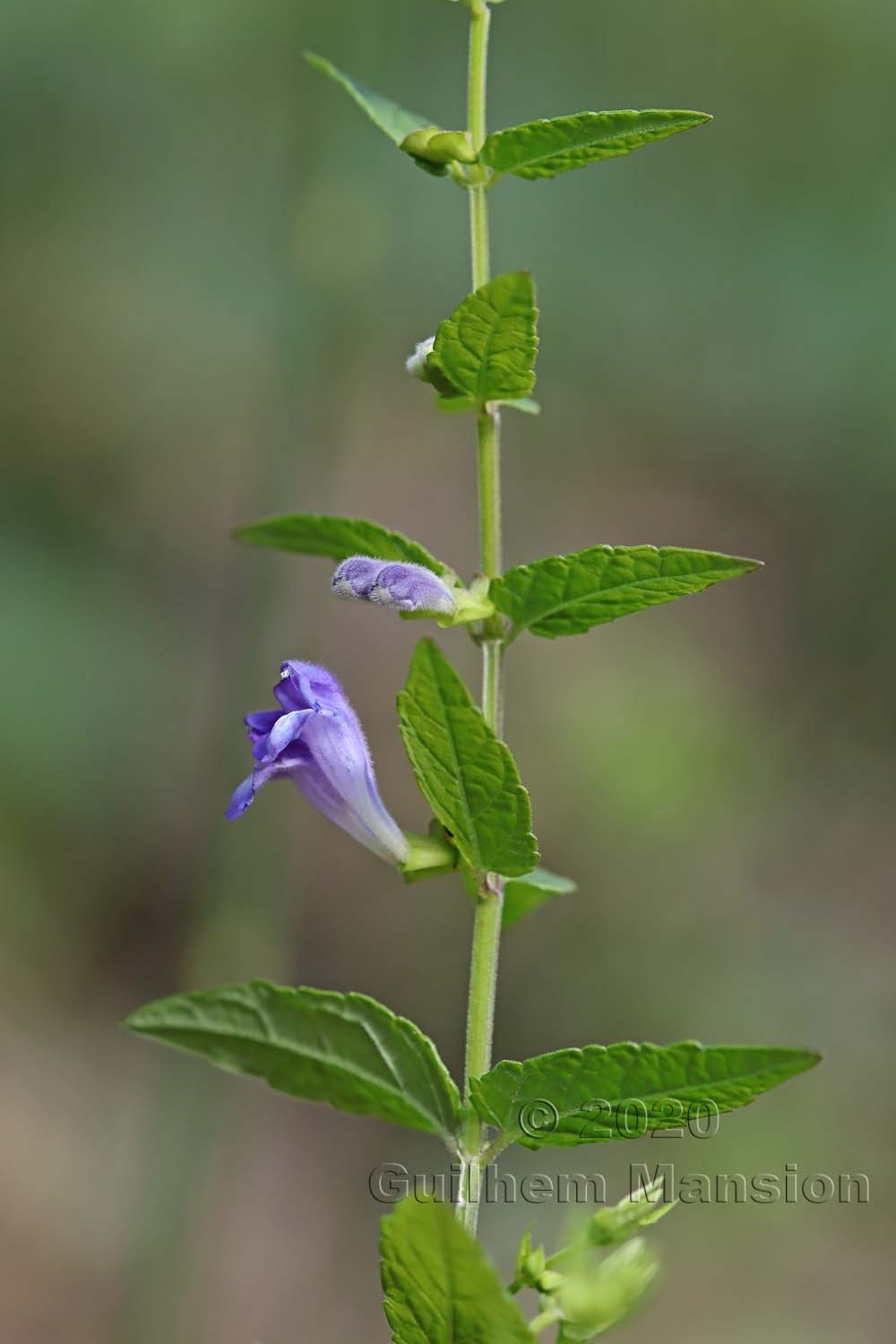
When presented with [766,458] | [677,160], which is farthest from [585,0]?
[766,458]

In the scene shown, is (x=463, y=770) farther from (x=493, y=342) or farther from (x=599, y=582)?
(x=493, y=342)

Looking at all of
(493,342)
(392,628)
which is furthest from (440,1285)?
(392,628)

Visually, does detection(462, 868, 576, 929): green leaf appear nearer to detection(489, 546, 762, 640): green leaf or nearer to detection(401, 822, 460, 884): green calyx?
detection(401, 822, 460, 884): green calyx

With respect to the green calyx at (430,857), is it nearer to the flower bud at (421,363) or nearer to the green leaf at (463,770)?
the green leaf at (463,770)

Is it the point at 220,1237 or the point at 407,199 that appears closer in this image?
the point at 220,1237

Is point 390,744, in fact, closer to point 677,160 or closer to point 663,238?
point 663,238

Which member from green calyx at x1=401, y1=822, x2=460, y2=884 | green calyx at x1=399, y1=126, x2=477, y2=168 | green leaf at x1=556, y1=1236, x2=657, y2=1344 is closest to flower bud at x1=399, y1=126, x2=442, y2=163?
green calyx at x1=399, y1=126, x2=477, y2=168
